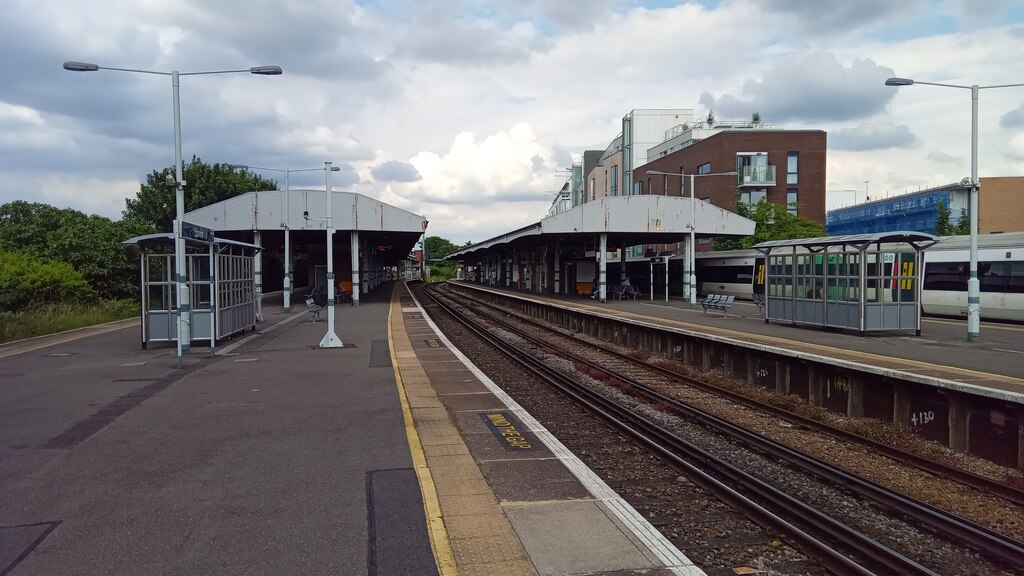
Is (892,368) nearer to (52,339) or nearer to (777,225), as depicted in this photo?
(52,339)

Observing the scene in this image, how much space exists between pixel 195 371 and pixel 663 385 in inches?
366

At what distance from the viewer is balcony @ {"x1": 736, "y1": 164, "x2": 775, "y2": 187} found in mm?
55531

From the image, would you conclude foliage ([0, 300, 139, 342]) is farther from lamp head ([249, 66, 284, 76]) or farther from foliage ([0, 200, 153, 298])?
lamp head ([249, 66, 284, 76])

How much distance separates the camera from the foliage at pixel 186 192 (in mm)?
56566

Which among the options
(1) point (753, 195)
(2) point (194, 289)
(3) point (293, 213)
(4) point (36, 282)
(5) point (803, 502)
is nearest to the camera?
(5) point (803, 502)

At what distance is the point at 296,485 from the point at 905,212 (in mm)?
79345

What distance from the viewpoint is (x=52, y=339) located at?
19766 millimetres

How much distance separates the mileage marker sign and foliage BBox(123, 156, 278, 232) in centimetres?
5181

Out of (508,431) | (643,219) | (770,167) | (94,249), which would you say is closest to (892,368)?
(508,431)

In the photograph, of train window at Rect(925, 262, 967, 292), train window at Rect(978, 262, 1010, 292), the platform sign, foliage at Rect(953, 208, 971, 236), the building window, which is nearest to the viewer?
the platform sign

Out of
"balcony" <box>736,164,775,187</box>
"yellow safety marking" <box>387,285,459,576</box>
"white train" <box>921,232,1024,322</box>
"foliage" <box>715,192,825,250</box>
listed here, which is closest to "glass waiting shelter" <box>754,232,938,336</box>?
"white train" <box>921,232,1024,322</box>

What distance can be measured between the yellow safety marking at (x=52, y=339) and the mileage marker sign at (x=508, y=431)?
12898 mm

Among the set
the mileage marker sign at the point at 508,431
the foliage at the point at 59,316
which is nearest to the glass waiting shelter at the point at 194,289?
the foliage at the point at 59,316

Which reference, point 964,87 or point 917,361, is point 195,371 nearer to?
point 917,361
